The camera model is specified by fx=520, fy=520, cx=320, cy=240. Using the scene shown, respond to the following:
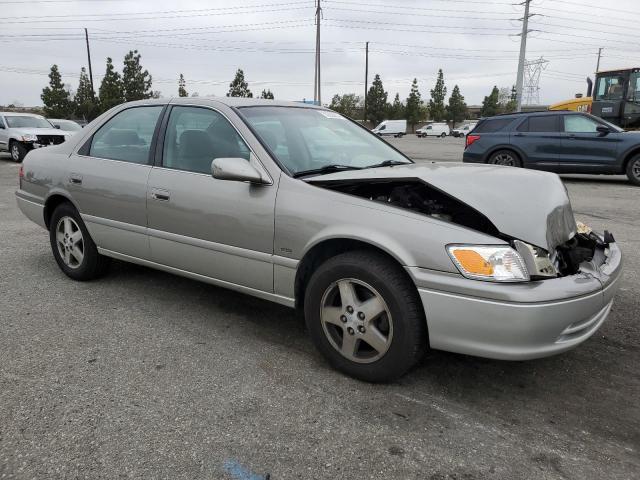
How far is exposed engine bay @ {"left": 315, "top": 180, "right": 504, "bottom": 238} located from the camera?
2889mm

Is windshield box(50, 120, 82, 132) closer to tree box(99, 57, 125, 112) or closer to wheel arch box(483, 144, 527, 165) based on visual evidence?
wheel arch box(483, 144, 527, 165)

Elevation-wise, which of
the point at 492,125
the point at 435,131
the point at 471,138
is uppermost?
the point at 492,125

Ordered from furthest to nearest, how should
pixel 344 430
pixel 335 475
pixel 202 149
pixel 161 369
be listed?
pixel 202 149 → pixel 161 369 → pixel 344 430 → pixel 335 475

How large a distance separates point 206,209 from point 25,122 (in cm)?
1692

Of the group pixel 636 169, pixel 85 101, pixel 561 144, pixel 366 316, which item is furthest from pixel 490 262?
pixel 85 101

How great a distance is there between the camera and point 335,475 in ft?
6.91

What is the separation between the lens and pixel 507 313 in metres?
2.35

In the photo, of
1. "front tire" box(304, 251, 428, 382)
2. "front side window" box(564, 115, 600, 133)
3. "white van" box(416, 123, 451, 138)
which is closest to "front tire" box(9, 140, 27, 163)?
"front side window" box(564, 115, 600, 133)

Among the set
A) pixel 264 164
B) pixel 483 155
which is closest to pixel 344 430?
pixel 264 164

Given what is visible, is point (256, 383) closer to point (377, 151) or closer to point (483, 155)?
point (377, 151)

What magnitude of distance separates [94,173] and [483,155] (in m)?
9.91

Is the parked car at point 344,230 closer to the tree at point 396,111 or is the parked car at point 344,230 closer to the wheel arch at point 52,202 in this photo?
the wheel arch at point 52,202

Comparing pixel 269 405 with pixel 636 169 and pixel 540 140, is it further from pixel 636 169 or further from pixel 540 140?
pixel 636 169

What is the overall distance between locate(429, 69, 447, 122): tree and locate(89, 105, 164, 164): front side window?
8501 cm
